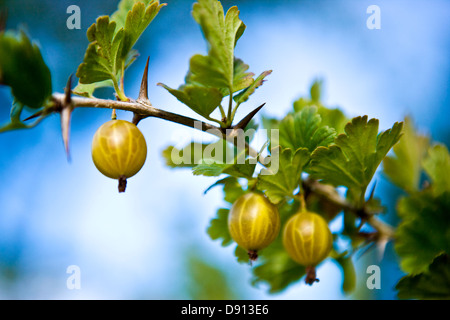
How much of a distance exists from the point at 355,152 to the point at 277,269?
0.32m

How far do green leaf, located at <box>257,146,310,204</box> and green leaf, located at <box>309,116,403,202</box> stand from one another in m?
0.02

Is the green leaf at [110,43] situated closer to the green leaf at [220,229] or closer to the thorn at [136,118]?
the thorn at [136,118]

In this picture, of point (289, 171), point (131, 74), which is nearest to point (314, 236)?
point (289, 171)

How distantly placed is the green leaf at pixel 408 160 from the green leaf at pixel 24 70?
0.76 meters

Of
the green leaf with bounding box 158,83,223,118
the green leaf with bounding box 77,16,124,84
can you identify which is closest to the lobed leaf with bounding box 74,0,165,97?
the green leaf with bounding box 77,16,124,84

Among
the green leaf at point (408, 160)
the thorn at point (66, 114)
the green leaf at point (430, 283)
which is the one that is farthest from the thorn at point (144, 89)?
the green leaf at point (408, 160)

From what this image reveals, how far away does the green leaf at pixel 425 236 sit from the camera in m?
0.75

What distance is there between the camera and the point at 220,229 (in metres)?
0.84

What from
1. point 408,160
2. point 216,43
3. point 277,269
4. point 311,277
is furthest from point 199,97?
point 408,160

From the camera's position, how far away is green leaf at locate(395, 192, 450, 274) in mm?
752

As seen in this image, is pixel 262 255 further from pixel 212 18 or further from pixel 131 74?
pixel 131 74

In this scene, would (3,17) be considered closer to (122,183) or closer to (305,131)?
(122,183)

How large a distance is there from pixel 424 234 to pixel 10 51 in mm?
707

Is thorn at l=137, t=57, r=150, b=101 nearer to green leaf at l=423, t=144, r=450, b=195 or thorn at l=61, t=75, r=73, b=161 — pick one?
thorn at l=61, t=75, r=73, b=161
